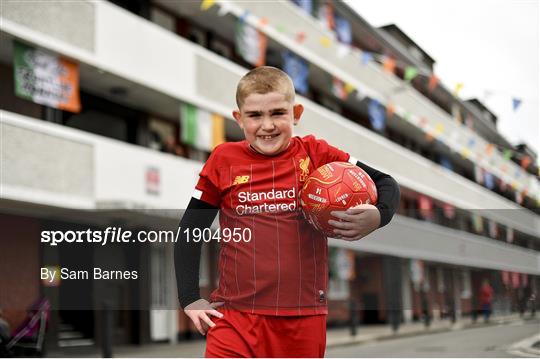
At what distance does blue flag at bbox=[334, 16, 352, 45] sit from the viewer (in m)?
32.5

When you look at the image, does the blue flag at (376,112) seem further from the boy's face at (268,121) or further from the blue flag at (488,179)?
the boy's face at (268,121)

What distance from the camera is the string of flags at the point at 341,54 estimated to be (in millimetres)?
23828

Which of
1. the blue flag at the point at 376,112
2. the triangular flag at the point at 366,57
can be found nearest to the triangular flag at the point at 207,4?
the triangular flag at the point at 366,57

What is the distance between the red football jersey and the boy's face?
0.09m

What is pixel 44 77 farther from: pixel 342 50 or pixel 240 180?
pixel 342 50

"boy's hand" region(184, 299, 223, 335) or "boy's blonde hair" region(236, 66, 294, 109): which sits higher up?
"boy's blonde hair" region(236, 66, 294, 109)

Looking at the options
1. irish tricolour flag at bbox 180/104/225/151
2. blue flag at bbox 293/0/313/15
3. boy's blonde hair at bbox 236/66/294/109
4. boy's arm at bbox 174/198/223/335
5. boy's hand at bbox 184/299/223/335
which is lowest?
boy's hand at bbox 184/299/223/335

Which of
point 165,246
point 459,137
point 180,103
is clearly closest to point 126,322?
point 180,103

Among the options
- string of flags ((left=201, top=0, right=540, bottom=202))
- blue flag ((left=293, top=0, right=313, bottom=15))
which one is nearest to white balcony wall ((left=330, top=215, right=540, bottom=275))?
string of flags ((left=201, top=0, right=540, bottom=202))

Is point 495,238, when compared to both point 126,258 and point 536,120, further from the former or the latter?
point 536,120

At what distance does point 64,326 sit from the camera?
18.6 metres

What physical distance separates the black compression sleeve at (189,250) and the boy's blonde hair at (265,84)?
20.9 inches

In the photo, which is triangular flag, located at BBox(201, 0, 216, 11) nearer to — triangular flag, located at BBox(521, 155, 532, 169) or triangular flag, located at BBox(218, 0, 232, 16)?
triangular flag, located at BBox(218, 0, 232, 16)

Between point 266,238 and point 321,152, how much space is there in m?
0.53
